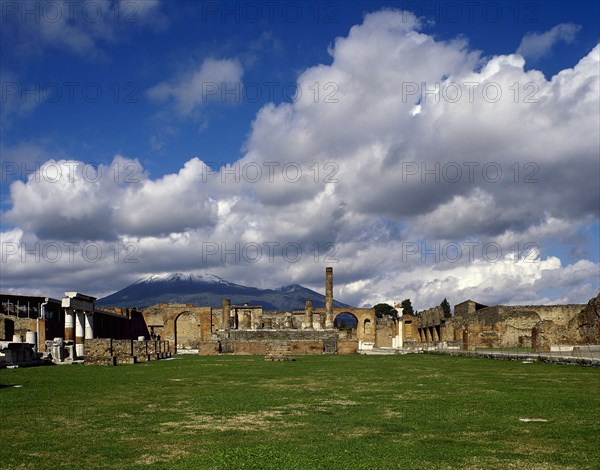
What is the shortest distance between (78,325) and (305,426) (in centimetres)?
3540

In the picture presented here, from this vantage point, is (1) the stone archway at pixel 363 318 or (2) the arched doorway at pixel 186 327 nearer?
(2) the arched doorway at pixel 186 327

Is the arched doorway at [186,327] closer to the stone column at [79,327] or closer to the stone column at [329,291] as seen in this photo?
the stone column at [329,291]

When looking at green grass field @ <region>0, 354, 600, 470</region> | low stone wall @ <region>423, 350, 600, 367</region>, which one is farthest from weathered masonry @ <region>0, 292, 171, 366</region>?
low stone wall @ <region>423, 350, 600, 367</region>

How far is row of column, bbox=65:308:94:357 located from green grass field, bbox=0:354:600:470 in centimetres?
2349

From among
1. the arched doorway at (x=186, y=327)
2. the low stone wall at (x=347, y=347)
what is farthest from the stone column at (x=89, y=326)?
the arched doorway at (x=186, y=327)

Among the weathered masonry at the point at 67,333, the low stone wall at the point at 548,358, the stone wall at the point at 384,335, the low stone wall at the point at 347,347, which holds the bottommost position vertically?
the stone wall at the point at 384,335

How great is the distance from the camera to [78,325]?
133ft

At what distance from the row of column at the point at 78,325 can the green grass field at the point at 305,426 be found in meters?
23.5

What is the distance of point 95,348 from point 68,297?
289 inches

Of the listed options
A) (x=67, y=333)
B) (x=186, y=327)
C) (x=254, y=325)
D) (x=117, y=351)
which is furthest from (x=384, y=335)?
(x=117, y=351)

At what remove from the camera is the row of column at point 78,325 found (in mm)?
37625

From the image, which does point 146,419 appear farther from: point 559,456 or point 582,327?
point 582,327

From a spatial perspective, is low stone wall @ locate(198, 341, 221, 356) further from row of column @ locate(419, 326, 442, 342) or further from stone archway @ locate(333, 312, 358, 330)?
stone archway @ locate(333, 312, 358, 330)

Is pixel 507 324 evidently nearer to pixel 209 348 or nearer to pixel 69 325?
pixel 209 348
